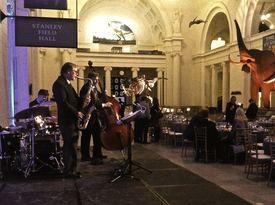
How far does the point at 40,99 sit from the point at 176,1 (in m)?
23.6

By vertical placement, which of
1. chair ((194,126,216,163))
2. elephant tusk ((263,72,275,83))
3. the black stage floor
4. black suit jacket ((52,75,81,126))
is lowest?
the black stage floor

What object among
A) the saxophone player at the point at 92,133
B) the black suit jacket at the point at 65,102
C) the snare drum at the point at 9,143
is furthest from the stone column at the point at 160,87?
the black suit jacket at the point at 65,102

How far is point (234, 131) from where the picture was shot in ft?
23.2

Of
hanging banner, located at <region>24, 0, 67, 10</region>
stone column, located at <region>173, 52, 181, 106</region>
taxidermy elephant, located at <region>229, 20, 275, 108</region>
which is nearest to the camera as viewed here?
hanging banner, located at <region>24, 0, 67, 10</region>

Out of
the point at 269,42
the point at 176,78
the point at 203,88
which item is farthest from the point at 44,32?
the point at 203,88

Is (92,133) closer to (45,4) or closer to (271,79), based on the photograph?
(45,4)

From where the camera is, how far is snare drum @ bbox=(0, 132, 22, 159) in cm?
544

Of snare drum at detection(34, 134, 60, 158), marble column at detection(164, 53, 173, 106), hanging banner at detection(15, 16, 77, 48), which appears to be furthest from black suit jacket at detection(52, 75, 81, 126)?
marble column at detection(164, 53, 173, 106)

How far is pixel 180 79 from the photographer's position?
1115 inches

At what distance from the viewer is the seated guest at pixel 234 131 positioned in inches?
278

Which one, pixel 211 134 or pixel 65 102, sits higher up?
pixel 65 102

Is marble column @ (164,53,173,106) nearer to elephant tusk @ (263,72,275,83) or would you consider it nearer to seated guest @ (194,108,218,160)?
elephant tusk @ (263,72,275,83)

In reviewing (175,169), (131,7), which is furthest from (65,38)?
(131,7)

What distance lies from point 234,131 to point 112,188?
3.59m
